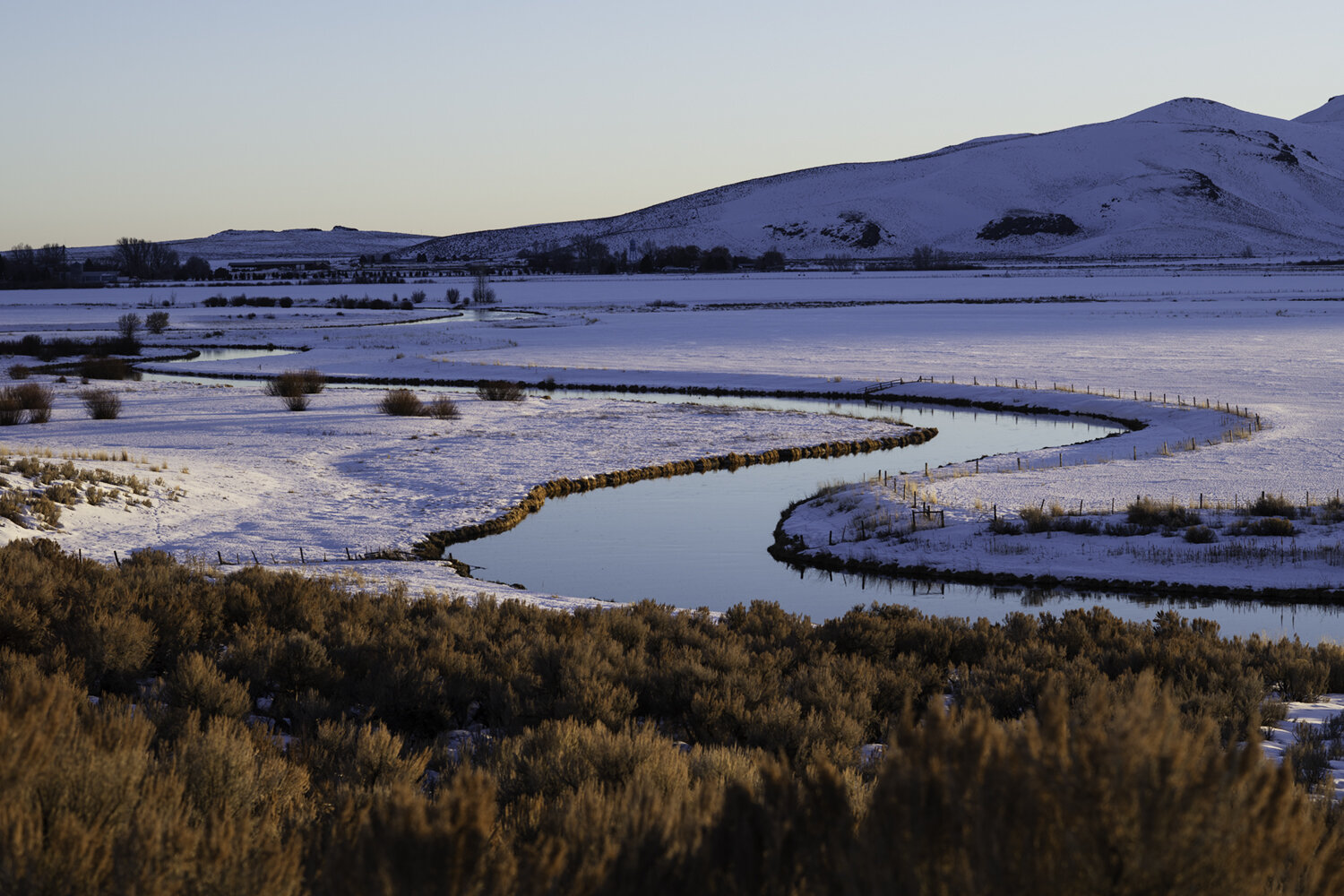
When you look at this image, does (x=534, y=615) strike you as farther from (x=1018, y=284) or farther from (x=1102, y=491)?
(x=1018, y=284)

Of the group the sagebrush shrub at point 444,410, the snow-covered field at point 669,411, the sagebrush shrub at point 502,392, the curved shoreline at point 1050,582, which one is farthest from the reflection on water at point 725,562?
the sagebrush shrub at point 502,392

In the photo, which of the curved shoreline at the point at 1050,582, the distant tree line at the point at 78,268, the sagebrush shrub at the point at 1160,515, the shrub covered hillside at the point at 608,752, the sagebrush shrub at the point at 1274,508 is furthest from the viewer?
the distant tree line at the point at 78,268

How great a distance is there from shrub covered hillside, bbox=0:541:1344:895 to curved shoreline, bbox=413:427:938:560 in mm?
8661

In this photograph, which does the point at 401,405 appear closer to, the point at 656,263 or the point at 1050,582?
the point at 1050,582

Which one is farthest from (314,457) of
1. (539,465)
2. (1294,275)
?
(1294,275)

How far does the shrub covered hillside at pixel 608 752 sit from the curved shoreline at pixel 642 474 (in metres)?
8.66

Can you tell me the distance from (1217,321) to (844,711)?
6159 cm

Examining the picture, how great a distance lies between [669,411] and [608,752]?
30.5m

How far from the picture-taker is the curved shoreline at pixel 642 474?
19.6m

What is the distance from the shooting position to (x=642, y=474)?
85.0ft

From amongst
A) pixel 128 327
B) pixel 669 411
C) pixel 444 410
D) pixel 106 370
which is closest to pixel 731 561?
pixel 669 411

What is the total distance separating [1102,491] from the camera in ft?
70.6

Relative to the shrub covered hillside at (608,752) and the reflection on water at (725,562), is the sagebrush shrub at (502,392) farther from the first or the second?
the shrub covered hillside at (608,752)

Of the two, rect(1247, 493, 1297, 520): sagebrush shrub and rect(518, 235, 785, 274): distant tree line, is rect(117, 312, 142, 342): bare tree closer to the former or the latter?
rect(1247, 493, 1297, 520): sagebrush shrub
